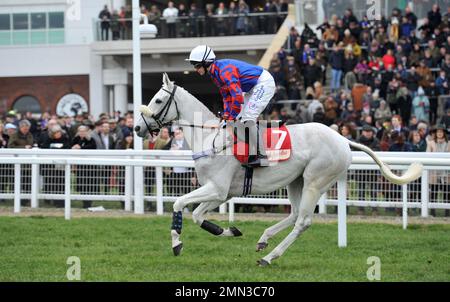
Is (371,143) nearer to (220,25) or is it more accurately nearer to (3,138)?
(3,138)

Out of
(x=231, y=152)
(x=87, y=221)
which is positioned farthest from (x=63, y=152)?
(x=231, y=152)

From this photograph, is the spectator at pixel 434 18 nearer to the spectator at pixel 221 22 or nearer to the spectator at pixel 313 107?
the spectator at pixel 313 107

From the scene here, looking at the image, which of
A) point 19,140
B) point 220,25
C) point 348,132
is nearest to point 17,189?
point 19,140

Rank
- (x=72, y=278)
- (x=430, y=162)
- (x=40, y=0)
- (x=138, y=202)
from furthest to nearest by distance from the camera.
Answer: (x=40, y=0)
(x=138, y=202)
(x=430, y=162)
(x=72, y=278)

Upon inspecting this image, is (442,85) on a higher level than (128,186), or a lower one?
higher

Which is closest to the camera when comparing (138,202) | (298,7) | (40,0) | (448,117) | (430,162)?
(430,162)

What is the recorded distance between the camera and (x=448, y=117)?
651 inches

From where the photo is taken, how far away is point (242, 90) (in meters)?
8.67

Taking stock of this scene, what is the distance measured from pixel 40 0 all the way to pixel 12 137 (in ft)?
54.2

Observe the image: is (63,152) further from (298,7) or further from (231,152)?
(298,7)

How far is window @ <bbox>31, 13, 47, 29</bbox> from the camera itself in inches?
1209

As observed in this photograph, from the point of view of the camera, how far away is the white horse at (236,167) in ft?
27.8

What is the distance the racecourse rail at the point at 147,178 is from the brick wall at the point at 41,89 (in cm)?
1748

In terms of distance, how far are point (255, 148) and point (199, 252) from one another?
130cm
